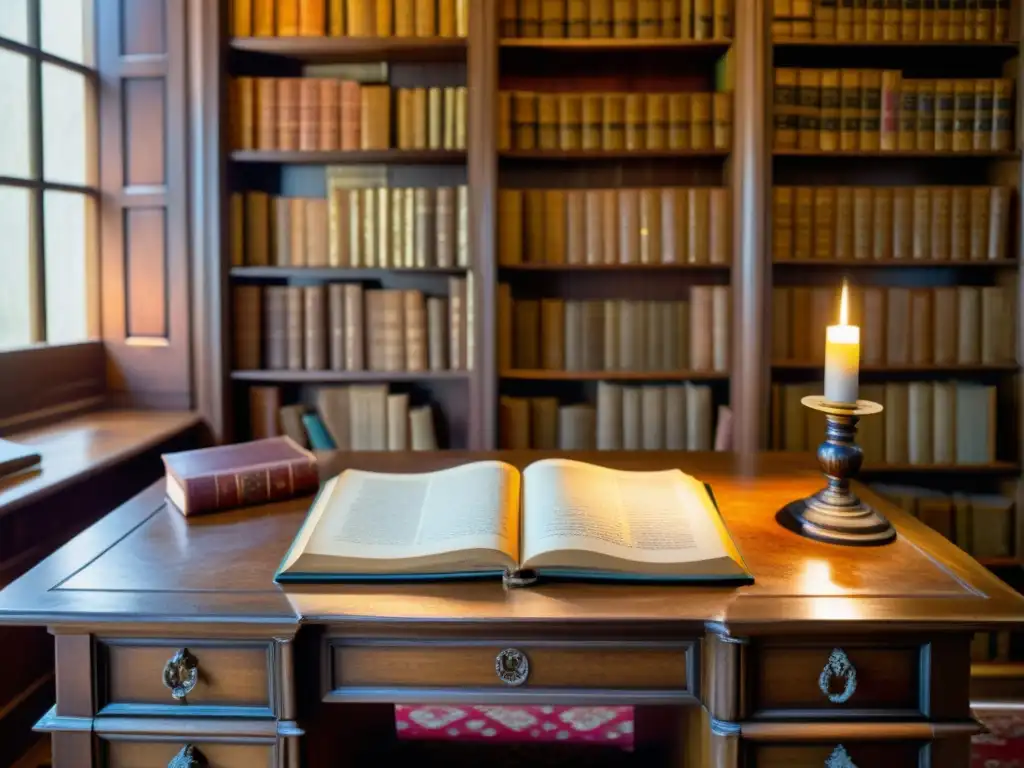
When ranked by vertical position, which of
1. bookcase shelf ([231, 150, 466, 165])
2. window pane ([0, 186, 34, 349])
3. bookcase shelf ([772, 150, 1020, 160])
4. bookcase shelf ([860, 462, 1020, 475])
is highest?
bookcase shelf ([231, 150, 466, 165])

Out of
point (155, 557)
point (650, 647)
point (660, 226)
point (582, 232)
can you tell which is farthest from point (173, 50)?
point (650, 647)

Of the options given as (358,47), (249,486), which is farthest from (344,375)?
(249,486)

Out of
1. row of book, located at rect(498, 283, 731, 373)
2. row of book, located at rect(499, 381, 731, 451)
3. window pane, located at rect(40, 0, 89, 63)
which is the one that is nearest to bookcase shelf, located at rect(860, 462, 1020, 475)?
row of book, located at rect(499, 381, 731, 451)

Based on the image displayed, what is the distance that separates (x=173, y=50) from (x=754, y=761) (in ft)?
8.80

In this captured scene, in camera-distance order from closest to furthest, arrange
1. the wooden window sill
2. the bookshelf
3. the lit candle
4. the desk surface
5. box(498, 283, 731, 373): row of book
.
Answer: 1. the desk surface
2. the lit candle
3. the wooden window sill
4. the bookshelf
5. box(498, 283, 731, 373): row of book

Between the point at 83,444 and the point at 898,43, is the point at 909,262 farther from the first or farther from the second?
the point at 83,444

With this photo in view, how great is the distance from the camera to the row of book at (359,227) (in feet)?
9.73

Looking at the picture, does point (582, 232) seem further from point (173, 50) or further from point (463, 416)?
point (173, 50)

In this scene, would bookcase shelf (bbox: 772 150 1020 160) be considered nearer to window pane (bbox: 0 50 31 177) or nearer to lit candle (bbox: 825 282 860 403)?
lit candle (bbox: 825 282 860 403)

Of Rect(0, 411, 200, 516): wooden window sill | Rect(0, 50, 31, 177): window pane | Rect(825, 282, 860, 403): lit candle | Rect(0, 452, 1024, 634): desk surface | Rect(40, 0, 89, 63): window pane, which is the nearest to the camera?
Rect(0, 452, 1024, 634): desk surface

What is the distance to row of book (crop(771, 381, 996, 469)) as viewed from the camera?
2939 mm

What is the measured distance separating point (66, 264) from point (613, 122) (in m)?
1.71

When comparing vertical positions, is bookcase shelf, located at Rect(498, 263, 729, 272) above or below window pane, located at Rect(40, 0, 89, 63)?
below

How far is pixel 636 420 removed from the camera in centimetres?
300
